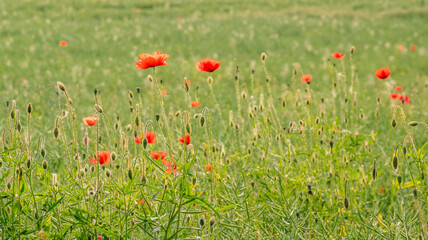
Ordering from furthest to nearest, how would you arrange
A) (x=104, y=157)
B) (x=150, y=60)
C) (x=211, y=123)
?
(x=211, y=123), (x=104, y=157), (x=150, y=60)

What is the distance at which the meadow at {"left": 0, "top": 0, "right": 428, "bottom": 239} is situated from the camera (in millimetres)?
2041

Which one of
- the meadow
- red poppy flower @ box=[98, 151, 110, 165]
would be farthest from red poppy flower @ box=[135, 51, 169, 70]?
red poppy flower @ box=[98, 151, 110, 165]

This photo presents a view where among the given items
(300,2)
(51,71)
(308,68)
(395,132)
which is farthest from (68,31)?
(300,2)

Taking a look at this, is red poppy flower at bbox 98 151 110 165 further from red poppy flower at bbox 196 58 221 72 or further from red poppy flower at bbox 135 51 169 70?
red poppy flower at bbox 196 58 221 72

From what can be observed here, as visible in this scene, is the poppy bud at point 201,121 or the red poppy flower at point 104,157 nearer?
the poppy bud at point 201,121

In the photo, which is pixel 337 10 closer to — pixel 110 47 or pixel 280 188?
pixel 110 47

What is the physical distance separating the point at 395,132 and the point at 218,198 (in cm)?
260

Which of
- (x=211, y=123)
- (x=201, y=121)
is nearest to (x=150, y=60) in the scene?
(x=201, y=121)

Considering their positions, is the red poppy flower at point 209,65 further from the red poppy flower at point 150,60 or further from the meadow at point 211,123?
the red poppy flower at point 150,60

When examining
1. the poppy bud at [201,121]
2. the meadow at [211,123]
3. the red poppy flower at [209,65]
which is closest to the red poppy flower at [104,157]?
the meadow at [211,123]

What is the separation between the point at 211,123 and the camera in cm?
403

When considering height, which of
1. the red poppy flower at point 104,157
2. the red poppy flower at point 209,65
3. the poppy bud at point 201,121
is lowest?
the red poppy flower at point 104,157

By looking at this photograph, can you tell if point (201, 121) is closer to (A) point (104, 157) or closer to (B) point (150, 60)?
(B) point (150, 60)

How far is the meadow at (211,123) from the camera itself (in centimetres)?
204
